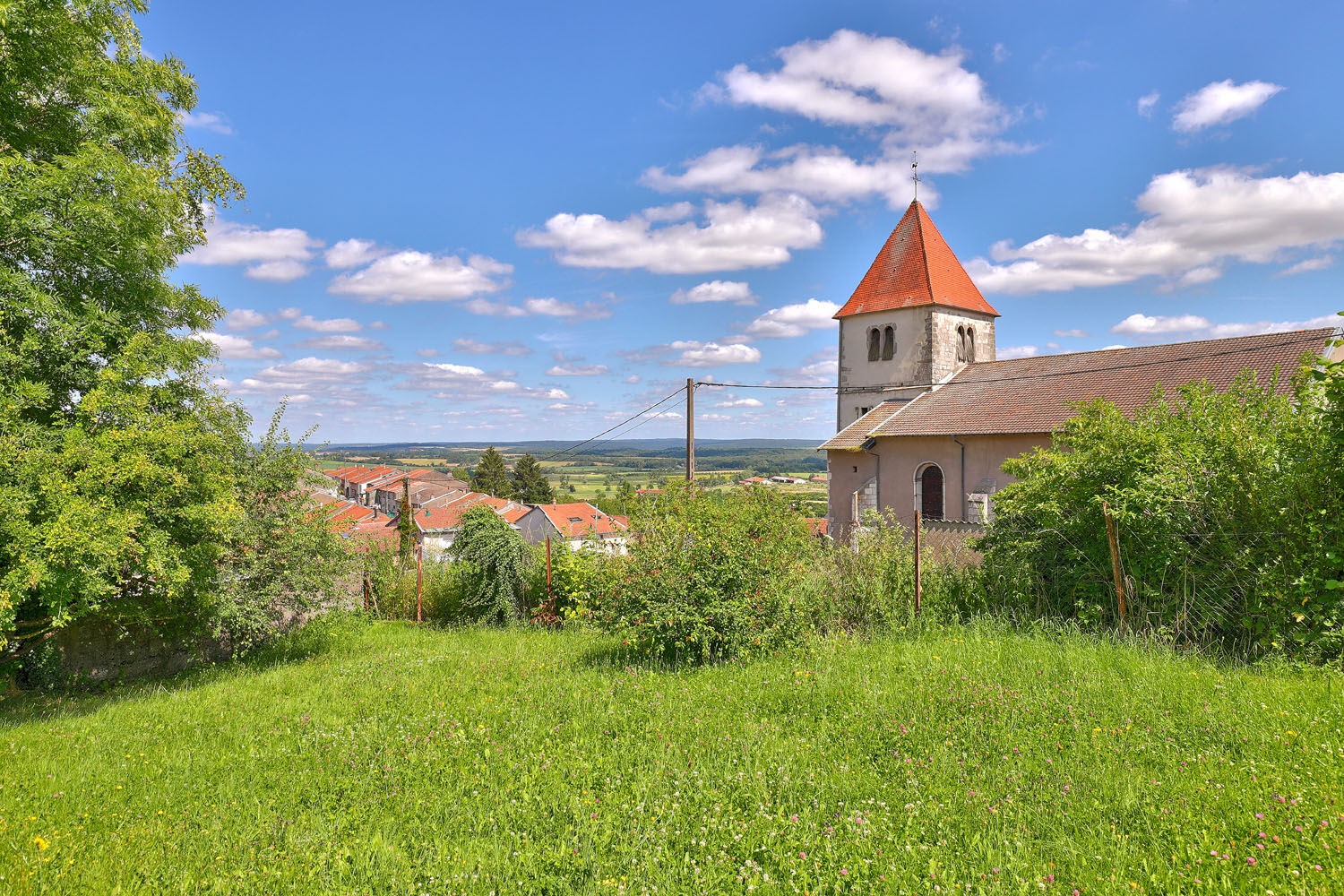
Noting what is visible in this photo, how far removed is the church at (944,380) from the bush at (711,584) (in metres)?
A: 11.2

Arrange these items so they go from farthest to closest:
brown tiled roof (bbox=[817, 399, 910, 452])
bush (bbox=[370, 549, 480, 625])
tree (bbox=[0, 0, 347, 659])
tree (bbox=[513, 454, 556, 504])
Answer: tree (bbox=[513, 454, 556, 504]) → brown tiled roof (bbox=[817, 399, 910, 452]) → bush (bbox=[370, 549, 480, 625]) → tree (bbox=[0, 0, 347, 659])

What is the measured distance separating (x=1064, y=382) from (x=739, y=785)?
2429 cm

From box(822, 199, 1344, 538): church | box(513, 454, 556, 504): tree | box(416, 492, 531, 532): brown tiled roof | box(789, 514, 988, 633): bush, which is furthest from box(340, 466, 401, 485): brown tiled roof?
box(789, 514, 988, 633): bush

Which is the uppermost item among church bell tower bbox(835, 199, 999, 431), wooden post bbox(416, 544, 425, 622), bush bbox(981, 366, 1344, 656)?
church bell tower bbox(835, 199, 999, 431)

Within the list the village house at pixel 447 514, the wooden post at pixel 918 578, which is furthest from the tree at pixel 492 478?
the wooden post at pixel 918 578

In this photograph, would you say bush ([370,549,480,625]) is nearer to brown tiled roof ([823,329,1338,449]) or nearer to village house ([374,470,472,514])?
brown tiled roof ([823,329,1338,449])

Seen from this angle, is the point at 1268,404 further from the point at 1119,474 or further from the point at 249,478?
the point at 249,478

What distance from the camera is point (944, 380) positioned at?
97.0 feet

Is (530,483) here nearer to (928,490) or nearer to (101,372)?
(928,490)

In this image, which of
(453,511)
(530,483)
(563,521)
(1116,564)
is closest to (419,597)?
(1116,564)

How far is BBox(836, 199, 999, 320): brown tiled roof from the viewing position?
30.0 meters

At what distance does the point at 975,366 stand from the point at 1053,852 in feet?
93.4

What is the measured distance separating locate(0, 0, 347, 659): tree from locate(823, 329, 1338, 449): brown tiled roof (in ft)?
66.0

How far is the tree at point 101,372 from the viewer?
7.40 m
